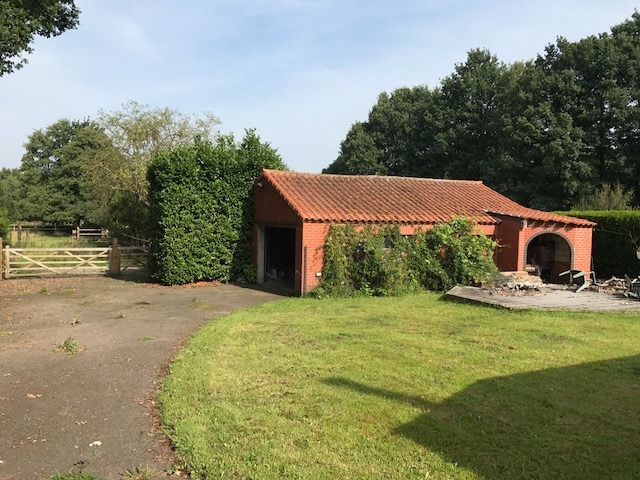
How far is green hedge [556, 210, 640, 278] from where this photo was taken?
19062 mm

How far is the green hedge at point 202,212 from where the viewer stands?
56.6 feet

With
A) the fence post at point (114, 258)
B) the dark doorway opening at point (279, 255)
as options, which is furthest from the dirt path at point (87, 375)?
the fence post at point (114, 258)

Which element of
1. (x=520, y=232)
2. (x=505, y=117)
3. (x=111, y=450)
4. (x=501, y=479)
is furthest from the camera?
(x=505, y=117)

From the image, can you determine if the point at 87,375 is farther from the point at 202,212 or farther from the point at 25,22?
the point at 25,22

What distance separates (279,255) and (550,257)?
11.2 meters

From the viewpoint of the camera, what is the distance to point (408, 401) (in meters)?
5.87

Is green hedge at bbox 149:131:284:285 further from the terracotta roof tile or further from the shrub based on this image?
the shrub

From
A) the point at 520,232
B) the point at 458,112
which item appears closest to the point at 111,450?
the point at 520,232

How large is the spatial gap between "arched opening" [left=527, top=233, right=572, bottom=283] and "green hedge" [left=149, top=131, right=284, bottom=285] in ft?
37.2

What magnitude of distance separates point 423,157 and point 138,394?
142ft

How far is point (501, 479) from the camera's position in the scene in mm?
4102

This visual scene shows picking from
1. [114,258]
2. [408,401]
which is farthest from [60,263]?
[408,401]

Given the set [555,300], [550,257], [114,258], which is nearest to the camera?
[555,300]

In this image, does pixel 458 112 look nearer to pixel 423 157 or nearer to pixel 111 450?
pixel 423 157
